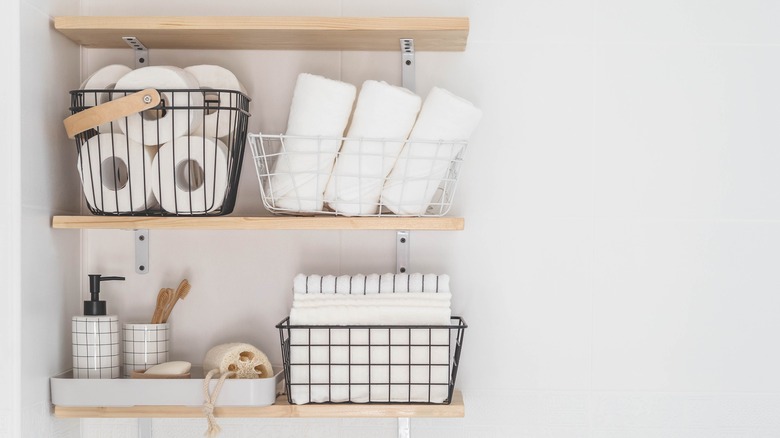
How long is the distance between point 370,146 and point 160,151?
1.04ft

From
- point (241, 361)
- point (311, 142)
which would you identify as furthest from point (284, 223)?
point (241, 361)

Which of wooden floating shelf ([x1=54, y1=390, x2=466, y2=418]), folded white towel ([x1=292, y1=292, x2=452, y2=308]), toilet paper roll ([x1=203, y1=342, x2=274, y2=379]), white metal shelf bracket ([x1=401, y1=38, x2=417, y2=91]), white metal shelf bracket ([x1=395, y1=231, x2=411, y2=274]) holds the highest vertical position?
white metal shelf bracket ([x1=401, y1=38, x2=417, y2=91])

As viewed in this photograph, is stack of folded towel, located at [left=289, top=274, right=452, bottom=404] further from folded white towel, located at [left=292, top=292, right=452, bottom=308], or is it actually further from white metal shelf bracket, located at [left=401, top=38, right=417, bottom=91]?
white metal shelf bracket, located at [left=401, top=38, right=417, bottom=91]

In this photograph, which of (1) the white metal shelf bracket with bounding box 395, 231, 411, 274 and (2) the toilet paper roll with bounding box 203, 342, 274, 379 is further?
(1) the white metal shelf bracket with bounding box 395, 231, 411, 274

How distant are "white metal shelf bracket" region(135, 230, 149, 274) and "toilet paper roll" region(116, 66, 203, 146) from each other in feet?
0.70

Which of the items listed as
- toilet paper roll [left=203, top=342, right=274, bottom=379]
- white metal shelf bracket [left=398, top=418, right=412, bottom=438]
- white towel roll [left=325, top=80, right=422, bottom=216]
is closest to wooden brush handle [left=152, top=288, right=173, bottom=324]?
toilet paper roll [left=203, top=342, right=274, bottom=379]

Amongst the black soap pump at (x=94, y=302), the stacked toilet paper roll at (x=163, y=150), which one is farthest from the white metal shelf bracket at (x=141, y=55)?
the black soap pump at (x=94, y=302)

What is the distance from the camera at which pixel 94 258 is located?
1.29 metres

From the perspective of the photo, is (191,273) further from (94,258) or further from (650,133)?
(650,133)

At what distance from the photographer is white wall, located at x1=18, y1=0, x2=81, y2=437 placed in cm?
108

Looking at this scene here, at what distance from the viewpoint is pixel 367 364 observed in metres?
1.13

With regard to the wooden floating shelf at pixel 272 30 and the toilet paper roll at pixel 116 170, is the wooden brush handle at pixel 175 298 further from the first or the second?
the wooden floating shelf at pixel 272 30

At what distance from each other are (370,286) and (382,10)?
0.48 meters

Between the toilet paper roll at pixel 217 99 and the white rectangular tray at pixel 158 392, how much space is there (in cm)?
37
